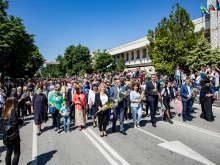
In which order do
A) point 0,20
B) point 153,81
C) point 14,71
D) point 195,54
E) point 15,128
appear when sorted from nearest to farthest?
point 15,128
point 153,81
point 0,20
point 195,54
point 14,71

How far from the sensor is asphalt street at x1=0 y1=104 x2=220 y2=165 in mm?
5012

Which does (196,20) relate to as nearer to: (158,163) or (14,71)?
(14,71)

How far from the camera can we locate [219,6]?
23.9m

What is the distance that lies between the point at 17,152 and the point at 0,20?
20689mm

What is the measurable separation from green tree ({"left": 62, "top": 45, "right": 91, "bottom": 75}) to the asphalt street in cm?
5374

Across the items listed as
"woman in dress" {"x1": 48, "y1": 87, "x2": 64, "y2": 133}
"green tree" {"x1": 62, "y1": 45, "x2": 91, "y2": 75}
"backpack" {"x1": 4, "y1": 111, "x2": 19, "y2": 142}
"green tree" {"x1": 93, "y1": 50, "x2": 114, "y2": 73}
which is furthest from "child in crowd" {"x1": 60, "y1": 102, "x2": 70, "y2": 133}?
"green tree" {"x1": 62, "y1": 45, "x2": 91, "y2": 75}

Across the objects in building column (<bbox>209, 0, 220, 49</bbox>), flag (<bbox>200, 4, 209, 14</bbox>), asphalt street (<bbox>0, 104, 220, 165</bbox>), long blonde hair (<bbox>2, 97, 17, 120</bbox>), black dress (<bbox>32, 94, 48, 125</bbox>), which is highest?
flag (<bbox>200, 4, 209, 14</bbox>)

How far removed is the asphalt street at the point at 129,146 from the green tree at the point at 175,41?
17.0m

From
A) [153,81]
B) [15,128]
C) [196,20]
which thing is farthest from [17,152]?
[196,20]

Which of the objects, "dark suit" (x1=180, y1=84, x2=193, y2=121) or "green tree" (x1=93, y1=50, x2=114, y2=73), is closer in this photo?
"dark suit" (x1=180, y1=84, x2=193, y2=121)

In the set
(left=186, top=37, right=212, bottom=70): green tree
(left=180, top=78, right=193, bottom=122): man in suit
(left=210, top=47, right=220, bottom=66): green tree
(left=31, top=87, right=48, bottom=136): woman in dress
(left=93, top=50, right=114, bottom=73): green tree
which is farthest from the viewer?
(left=93, top=50, right=114, bottom=73): green tree

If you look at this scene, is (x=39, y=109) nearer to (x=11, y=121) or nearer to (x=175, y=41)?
(x=11, y=121)

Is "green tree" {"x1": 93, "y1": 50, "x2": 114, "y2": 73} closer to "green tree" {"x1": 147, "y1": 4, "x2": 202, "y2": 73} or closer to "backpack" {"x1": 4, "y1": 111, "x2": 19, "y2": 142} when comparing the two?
"green tree" {"x1": 147, "y1": 4, "x2": 202, "y2": 73}

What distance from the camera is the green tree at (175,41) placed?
78.7ft
